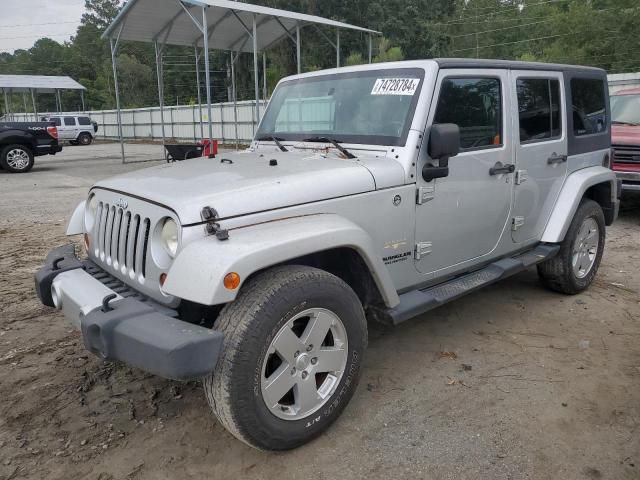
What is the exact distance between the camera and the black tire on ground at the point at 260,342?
2344 mm

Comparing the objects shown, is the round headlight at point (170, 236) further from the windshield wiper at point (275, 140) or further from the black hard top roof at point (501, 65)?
the black hard top roof at point (501, 65)

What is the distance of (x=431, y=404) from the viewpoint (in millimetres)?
3143

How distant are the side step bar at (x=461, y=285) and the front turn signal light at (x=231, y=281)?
3.60 feet

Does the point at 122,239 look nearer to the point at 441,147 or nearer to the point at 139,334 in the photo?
the point at 139,334

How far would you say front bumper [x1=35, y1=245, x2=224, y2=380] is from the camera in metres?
2.16

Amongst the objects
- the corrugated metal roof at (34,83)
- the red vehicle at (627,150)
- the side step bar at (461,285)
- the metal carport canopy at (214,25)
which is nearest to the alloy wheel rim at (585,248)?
the side step bar at (461,285)

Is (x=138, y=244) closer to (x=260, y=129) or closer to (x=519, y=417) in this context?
(x=260, y=129)

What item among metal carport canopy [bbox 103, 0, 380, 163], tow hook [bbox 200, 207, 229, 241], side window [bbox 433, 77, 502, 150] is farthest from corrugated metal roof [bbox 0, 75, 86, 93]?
tow hook [bbox 200, 207, 229, 241]

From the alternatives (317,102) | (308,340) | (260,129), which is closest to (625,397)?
(308,340)

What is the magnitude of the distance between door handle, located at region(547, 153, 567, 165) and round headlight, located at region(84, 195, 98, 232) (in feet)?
11.0

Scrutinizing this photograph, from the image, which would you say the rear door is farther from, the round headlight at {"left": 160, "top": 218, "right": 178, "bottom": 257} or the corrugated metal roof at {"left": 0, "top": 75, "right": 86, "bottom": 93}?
the corrugated metal roof at {"left": 0, "top": 75, "right": 86, "bottom": 93}

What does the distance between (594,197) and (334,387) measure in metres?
3.53

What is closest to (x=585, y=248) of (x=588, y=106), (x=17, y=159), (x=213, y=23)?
(x=588, y=106)

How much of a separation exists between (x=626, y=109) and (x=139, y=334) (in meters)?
9.25
